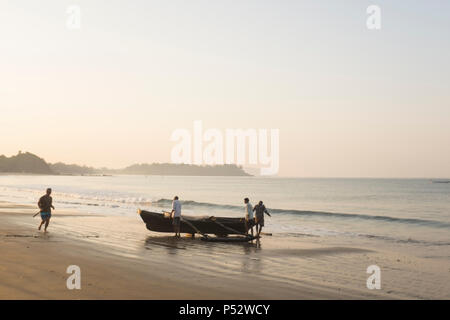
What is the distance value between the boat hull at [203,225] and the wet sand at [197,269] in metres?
0.99

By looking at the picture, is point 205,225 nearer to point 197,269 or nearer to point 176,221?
point 176,221

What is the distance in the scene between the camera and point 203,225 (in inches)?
878

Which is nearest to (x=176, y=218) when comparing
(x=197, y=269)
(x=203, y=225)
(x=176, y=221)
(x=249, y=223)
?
(x=176, y=221)

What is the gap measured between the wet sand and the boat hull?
3.26ft

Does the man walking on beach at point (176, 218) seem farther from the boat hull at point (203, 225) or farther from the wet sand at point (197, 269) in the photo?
the wet sand at point (197, 269)

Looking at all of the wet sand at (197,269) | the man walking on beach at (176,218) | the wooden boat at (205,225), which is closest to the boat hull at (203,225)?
the wooden boat at (205,225)

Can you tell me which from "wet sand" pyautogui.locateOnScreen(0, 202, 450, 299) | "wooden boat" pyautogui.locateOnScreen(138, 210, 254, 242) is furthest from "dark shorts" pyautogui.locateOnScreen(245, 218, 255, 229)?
"wet sand" pyautogui.locateOnScreen(0, 202, 450, 299)

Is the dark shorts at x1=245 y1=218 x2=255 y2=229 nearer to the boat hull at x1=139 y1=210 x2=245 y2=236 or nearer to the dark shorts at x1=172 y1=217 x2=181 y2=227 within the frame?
the boat hull at x1=139 y1=210 x2=245 y2=236

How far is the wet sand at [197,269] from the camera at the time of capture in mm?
10188

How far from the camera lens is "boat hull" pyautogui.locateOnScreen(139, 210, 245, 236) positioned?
22.3 meters

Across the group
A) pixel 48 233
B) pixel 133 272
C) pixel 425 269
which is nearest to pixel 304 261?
pixel 425 269

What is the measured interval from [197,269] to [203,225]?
30.1ft
